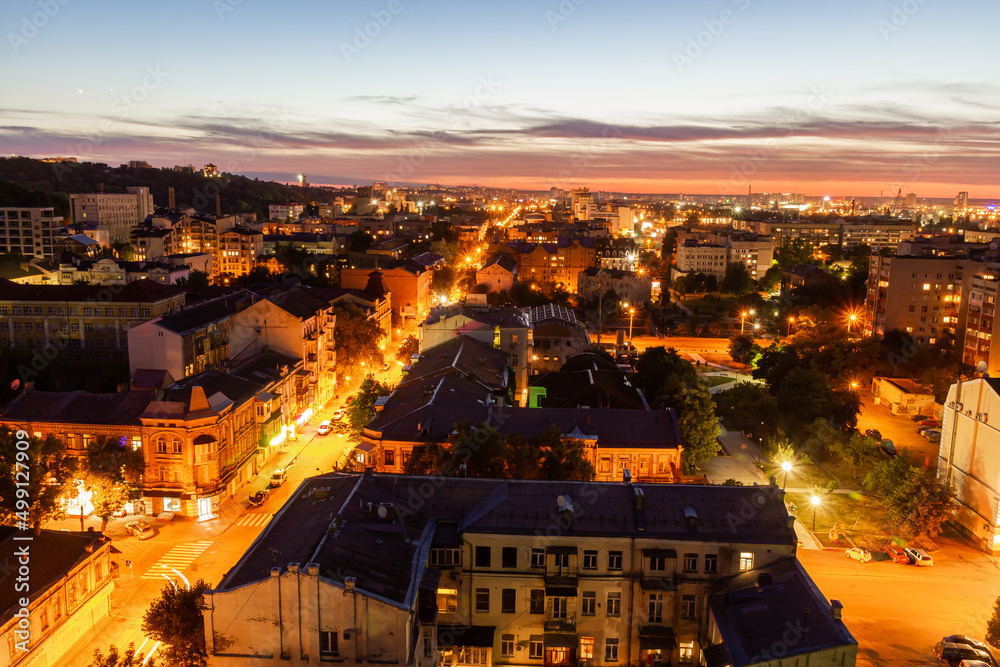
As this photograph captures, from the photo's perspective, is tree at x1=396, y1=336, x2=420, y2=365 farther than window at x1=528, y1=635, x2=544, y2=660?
Yes

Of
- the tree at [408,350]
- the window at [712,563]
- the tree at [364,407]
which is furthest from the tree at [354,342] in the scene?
the window at [712,563]

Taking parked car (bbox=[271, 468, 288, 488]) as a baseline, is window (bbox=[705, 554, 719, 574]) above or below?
above

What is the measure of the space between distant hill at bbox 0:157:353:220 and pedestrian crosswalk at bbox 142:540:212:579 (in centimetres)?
10921

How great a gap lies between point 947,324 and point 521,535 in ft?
191

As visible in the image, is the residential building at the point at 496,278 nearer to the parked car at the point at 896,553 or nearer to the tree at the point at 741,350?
the tree at the point at 741,350

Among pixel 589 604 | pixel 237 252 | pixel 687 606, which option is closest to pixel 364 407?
pixel 589 604

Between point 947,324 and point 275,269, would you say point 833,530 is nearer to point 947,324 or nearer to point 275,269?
point 947,324

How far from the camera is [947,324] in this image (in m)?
63.7

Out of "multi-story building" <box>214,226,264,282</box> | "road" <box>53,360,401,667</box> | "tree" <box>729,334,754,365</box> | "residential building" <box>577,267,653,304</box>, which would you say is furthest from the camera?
"multi-story building" <box>214,226,264,282</box>

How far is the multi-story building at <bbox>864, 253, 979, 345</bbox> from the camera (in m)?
62.9

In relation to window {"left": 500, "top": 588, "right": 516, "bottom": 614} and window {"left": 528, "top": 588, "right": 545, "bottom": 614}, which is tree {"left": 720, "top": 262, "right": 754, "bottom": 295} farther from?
window {"left": 500, "top": 588, "right": 516, "bottom": 614}

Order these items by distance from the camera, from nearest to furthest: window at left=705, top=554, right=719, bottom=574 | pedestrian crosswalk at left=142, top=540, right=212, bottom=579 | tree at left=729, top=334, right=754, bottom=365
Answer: window at left=705, top=554, right=719, bottom=574
pedestrian crosswalk at left=142, top=540, right=212, bottom=579
tree at left=729, top=334, right=754, bottom=365

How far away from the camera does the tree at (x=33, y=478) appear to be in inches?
978

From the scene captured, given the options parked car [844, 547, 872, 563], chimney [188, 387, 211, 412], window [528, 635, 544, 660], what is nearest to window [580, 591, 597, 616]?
window [528, 635, 544, 660]
